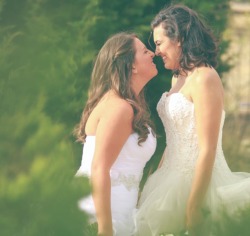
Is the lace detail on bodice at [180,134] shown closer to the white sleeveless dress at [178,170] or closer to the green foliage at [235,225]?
the white sleeveless dress at [178,170]

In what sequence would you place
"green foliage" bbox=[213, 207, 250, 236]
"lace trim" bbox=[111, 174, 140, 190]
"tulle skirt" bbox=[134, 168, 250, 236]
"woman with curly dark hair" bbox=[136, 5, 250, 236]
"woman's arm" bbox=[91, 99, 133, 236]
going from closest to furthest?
1. "green foliage" bbox=[213, 207, 250, 236]
2. "woman's arm" bbox=[91, 99, 133, 236]
3. "tulle skirt" bbox=[134, 168, 250, 236]
4. "woman with curly dark hair" bbox=[136, 5, 250, 236]
5. "lace trim" bbox=[111, 174, 140, 190]

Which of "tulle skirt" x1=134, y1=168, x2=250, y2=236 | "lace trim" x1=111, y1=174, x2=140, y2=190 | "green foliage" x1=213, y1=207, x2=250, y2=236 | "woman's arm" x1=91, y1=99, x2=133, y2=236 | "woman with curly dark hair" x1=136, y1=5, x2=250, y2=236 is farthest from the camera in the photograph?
"lace trim" x1=111, y1=174, x2=140, y2=190

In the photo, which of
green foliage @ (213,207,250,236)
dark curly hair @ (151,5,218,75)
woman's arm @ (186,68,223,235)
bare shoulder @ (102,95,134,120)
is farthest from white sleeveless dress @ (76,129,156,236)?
green foliage @ (213,207,250,236)

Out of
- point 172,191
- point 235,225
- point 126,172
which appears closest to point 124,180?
point 126,172

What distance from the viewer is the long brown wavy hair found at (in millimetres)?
3299

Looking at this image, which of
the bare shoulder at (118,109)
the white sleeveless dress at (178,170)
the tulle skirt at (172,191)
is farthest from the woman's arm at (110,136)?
the white sleeveless dress at (178,170)

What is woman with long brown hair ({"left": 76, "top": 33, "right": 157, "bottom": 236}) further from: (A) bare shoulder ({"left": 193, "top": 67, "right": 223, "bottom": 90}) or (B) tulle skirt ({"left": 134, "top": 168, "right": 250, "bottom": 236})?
(A) bare shoulder ({"left": 193, "top": 67, "right": 223, "bottom": 90})

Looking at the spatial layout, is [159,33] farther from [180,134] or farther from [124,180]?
[124,180]

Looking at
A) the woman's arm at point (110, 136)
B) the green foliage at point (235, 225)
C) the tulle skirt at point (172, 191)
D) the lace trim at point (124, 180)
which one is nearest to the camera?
the green foliage at point (235, 225)

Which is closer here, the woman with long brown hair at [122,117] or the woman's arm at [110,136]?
the woman's arm at [110,136]

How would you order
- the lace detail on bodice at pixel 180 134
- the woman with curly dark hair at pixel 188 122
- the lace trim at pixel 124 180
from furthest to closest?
the lace detail on bodice at pixel 180 134 < the lace trim at pixel 124 180 < the woman with curly dark hair at pixel 188 122

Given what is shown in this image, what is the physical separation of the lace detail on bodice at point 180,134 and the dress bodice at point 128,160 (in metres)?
0.20

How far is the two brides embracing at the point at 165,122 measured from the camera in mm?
3184

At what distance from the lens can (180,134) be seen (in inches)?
142
